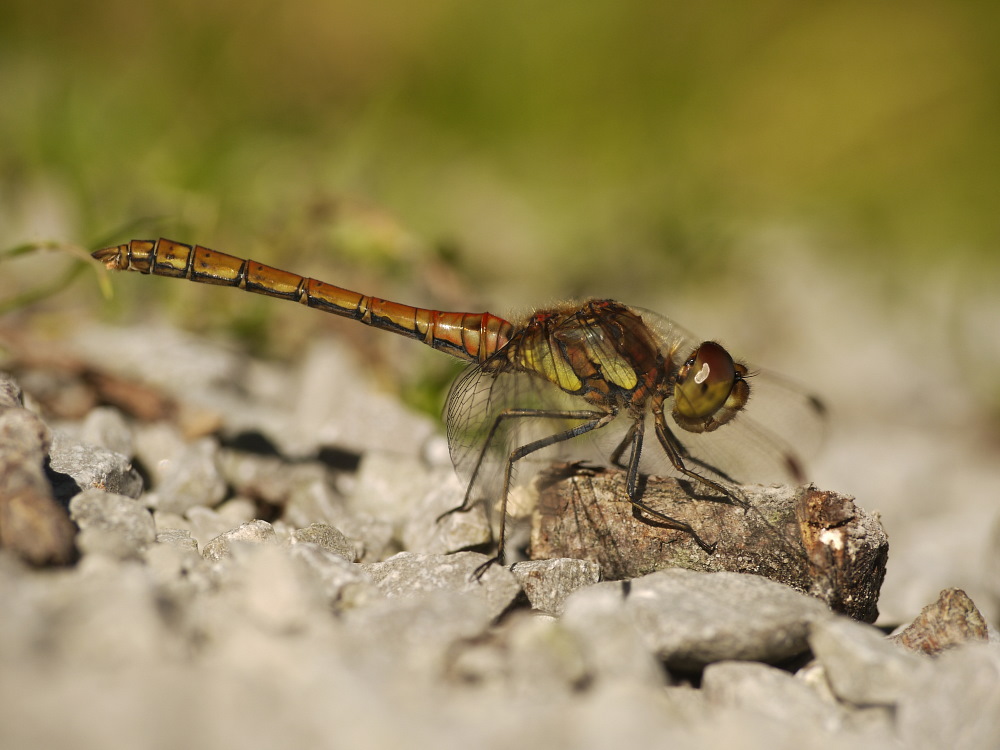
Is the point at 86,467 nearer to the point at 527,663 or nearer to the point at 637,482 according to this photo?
the point at 527,663

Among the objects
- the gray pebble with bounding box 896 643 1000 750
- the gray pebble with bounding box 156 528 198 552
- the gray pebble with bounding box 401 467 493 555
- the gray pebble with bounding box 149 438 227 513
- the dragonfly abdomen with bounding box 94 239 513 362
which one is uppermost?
the dragonfly abdomen with bounding box 94 239 513 362

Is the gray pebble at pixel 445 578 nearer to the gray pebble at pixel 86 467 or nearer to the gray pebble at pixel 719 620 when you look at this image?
the gray pebble at pixel 719 620

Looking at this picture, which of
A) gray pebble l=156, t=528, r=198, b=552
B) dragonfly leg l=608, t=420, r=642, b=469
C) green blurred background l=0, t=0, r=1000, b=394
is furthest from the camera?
green blurred background l=0, t=0, r=1000, b=394

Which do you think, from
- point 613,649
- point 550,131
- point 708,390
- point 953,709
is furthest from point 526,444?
point 550,131

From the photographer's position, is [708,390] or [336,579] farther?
[708,390]

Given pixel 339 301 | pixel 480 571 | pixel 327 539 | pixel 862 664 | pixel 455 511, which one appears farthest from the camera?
pixel 339 301

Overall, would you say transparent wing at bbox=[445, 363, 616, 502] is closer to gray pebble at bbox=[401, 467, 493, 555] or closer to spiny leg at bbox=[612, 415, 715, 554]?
gray pebble at bbox=[401, 467, 493, 555]

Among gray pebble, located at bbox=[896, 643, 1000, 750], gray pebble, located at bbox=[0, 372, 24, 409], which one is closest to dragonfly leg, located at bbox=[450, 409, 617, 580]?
gray pebble, located at bbox=[896, 643, 1000, 750]
